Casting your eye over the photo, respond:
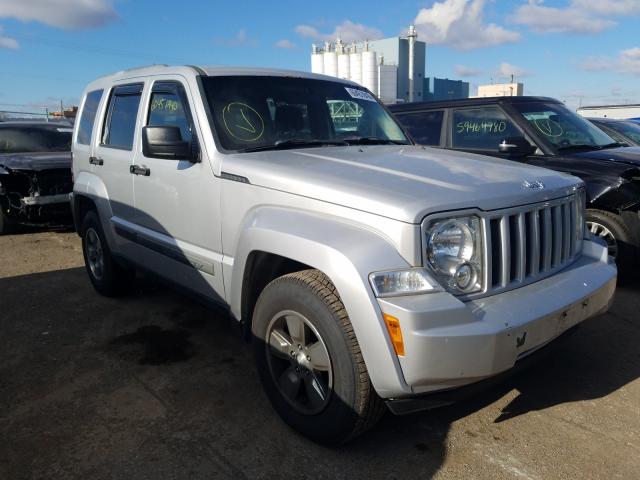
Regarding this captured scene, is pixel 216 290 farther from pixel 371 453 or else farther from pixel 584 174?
pixel 584 174

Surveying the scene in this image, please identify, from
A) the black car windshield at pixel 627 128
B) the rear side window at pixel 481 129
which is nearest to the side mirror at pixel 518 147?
the rear side window at pixel 481 129

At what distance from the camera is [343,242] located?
237 centimetres

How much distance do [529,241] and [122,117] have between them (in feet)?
11.1

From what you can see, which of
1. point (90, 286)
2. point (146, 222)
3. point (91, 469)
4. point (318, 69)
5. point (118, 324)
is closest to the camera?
point (91, 469)

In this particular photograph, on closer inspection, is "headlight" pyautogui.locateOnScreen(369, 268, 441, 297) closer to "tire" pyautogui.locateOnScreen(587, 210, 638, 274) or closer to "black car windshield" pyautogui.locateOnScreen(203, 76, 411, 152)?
"black car windshield" pyautogui.locateOnScreen(203, 76, 411, 152)

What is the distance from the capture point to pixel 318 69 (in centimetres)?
6003

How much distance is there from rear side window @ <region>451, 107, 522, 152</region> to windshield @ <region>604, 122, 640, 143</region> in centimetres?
419

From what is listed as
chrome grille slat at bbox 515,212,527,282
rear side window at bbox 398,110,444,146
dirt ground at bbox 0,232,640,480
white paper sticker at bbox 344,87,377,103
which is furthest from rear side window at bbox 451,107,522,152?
chrome grille slat at bbox 515,212,527,282

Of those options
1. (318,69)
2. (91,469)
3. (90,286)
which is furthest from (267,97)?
(318,69)

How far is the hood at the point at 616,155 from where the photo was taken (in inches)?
200

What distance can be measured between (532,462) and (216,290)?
199cm

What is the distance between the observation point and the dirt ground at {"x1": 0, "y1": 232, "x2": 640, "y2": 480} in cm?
258

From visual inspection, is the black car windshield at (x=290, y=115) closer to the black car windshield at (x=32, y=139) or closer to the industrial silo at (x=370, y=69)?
the black car windshield at (x=32, y=139)

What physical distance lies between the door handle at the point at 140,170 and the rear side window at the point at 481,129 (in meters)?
3.53
